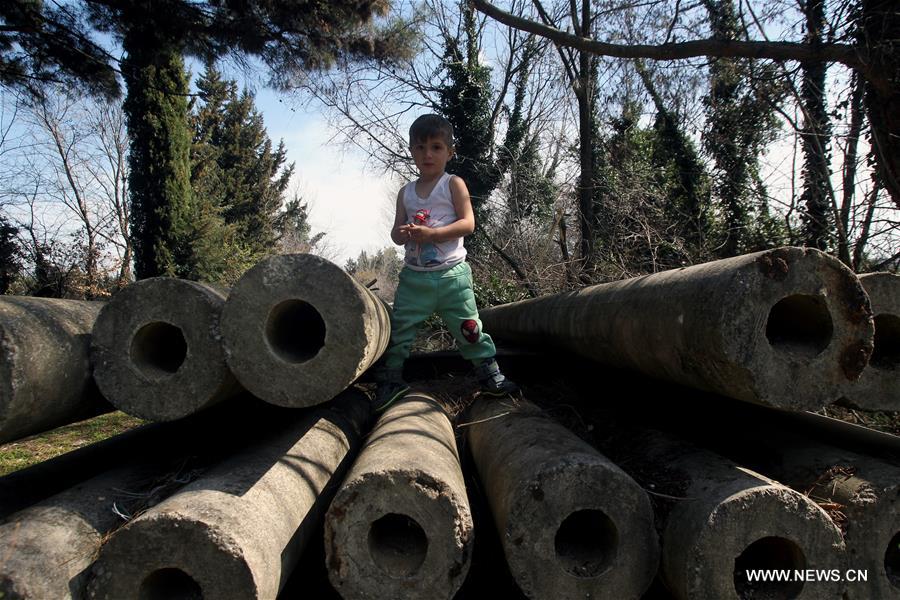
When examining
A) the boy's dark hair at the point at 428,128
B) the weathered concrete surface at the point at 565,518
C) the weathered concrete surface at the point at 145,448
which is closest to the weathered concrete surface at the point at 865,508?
the weathered concrete surface at the point at 565,518

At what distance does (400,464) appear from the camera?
1.84 metres

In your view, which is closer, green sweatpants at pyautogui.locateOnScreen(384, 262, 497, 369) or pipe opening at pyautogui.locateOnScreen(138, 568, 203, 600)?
pipe opening at pyautogui.locateOnScreen(138, 568, 203, 600)

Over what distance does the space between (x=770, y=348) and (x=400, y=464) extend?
1225 mm

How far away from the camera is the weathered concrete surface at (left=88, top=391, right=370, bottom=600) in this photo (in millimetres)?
1652

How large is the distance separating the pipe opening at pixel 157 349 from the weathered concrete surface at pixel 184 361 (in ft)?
0.14

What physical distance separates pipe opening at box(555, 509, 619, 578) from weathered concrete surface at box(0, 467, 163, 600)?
154 centimetres

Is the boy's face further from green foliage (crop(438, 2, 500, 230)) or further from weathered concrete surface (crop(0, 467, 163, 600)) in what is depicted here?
green foliage (crop(438, 2, 500, 230))

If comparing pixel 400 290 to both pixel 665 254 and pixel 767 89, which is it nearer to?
pixel 665 254

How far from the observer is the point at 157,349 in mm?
2293

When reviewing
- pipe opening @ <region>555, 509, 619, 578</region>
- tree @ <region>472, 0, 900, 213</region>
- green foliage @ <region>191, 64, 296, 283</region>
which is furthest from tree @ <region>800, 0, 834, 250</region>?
green foliage @ <region>191, 64, 296, 283</region>

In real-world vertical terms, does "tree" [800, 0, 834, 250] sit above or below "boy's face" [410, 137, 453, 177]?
above

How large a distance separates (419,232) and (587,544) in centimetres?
176

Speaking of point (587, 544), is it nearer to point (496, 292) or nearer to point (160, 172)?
point (496, 292)

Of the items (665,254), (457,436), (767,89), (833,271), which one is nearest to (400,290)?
(457,436)
